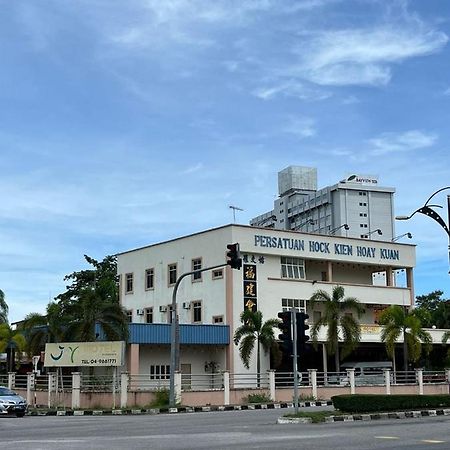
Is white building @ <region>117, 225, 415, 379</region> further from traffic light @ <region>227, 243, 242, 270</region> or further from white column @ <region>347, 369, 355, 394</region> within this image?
traffic light @ <region>227, 243, 242, 270</region>

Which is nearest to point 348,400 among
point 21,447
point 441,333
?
point 21,447

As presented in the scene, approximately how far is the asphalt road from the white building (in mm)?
24806

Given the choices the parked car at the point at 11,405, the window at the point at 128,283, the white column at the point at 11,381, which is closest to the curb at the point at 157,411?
the parked car at the point at 11,405

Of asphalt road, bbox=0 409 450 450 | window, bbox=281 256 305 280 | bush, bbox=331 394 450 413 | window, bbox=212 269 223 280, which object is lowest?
asphalt road, bbox=0 409 450 450

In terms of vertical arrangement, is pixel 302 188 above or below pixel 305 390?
above

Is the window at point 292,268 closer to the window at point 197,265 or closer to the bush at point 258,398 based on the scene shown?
the window at point 197,265

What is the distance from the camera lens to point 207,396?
41.2m

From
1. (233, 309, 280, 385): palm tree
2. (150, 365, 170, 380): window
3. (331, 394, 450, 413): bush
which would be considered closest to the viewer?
(331, 394, 450, 413): bush

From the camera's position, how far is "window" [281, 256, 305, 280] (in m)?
54.7

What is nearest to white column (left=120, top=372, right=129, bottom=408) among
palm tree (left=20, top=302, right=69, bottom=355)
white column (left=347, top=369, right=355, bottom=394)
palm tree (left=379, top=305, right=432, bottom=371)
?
palm tree (left=20, top=302, right=69, bottom=355)

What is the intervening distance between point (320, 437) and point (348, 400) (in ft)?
29.4

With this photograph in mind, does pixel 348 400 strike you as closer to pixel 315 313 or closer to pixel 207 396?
pixel 207 396

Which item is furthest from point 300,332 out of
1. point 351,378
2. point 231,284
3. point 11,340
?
point 11,340

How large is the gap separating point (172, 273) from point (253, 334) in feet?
32.5
